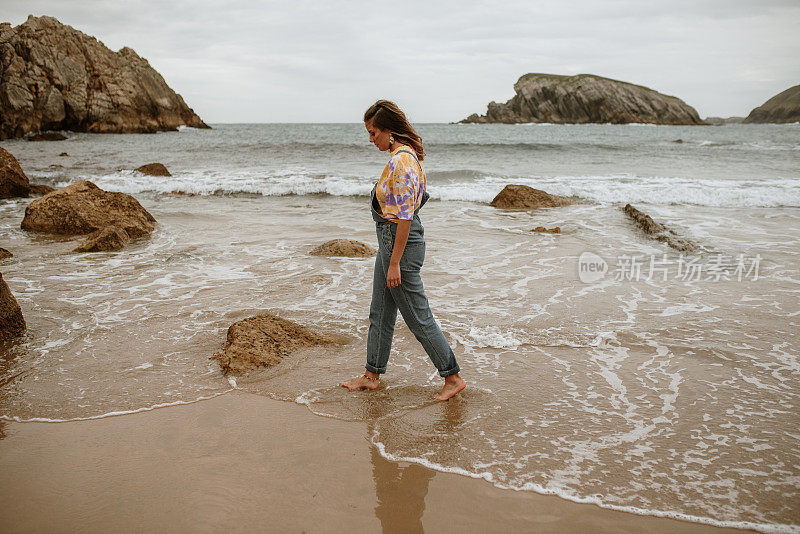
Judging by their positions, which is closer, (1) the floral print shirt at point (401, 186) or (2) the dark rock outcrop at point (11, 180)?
(1) the floral print shirt at point (401, 186)

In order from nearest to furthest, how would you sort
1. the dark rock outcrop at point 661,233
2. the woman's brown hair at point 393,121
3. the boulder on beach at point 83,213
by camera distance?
the woman's brown hair at point 393,121 < the dark rock outcrop at point 661,233 < the boulder on beach at point 83,213

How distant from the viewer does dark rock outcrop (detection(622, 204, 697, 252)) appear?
7.94m

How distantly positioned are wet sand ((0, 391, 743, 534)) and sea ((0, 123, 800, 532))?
0.15 metres

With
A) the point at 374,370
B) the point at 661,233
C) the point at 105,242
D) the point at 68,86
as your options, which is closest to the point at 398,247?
the point at 374,370

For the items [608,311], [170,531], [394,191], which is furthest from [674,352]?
[170,531]

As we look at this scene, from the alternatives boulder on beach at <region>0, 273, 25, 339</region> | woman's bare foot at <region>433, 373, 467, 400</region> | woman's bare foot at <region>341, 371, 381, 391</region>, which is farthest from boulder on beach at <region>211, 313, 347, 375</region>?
boulder on beach at <region>0, 273, 25, 339</region>

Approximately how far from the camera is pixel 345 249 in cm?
754

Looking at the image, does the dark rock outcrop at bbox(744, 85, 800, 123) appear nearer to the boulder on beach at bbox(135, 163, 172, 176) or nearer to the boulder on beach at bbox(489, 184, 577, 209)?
the boulder on beach at bbox(489, 184, 577, 209)

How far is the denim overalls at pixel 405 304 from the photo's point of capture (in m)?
3.28

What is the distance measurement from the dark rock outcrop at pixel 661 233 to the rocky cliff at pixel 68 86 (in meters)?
51.0

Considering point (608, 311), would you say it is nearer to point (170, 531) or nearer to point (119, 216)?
point (170, 531)

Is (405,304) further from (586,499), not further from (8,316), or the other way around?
(8,316)
